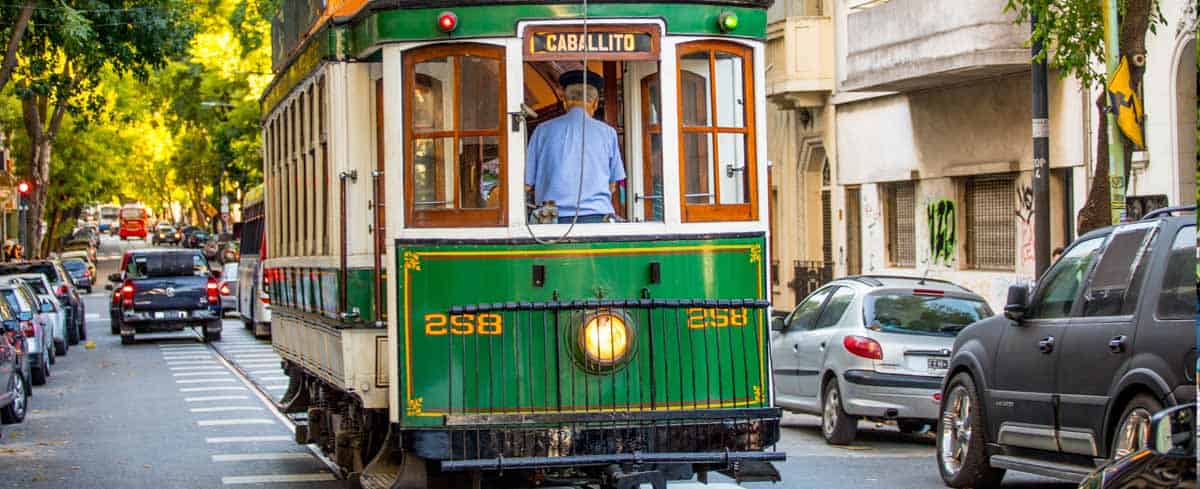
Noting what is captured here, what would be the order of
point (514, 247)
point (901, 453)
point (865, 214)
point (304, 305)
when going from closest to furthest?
point (514, 247) → point (304, 305) → point (901, 453) → point (865, 214)

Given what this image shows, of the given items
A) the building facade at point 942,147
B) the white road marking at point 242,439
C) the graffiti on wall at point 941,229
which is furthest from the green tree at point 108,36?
the white road marking at point 242,439

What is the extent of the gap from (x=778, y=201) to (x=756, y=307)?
25.9 m

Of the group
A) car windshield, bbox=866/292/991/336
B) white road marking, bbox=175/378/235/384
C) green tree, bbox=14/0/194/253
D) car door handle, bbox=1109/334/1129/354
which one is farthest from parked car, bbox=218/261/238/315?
car door handle, bbox=1109/334/1129/354

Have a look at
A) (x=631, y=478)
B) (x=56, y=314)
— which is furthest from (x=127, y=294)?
(x=631, y=478)

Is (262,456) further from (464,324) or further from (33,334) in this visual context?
(33,334)

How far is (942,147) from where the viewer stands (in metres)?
28.3

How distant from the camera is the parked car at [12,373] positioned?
19.3 meters

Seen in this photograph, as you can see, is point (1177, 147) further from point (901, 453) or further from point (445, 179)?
point (445, 179)

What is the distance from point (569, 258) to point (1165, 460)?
4.68m

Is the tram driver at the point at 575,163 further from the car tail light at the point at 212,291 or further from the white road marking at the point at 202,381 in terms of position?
the car tail light at the point at 212,291

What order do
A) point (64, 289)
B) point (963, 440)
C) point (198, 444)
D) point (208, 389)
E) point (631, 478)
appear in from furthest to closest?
point (64, 289) < point (208, 389) < point (198, 444) < point (963, 440) < point (631, 478)

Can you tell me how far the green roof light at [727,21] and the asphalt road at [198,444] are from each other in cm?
401

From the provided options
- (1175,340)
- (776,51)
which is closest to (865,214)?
(776,51)

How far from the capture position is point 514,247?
32.9 ft
